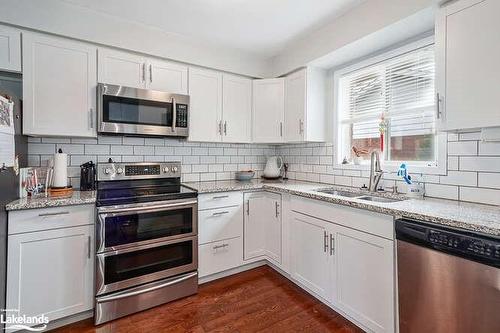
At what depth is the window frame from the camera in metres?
Result: 1.86

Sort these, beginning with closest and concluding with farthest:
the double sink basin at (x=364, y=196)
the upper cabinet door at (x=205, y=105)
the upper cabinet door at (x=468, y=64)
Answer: the upper cabinet door at (x=468, y=64)
the double sink basin at (x=364, y=196)
the upper cabinet door at (x=205, y=105)

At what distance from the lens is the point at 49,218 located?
1.73m

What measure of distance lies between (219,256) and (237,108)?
168 cm

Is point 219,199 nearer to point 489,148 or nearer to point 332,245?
point 332,245

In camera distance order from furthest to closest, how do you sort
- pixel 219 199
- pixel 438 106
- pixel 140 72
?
pixel 219 199 < pixel 140 72 < pixel 438 106

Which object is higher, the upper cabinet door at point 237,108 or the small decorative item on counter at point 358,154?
the upper cabinet door at point 237,108

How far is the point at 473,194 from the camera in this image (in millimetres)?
1684

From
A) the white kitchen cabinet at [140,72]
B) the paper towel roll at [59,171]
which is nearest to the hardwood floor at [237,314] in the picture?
the paper towel roll at [59,171]

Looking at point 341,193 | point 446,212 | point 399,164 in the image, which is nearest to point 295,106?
point 341,193

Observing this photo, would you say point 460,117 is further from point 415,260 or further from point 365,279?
point 365,279

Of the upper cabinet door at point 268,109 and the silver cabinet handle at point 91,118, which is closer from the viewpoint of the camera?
the silver cabinet handle at point 91,118

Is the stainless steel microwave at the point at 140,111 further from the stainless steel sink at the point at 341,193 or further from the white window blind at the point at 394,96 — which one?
the white window blind at the point at 394,96

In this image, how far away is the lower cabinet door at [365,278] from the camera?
1549 millimetres

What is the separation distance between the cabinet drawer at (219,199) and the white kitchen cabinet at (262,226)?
108 mm
